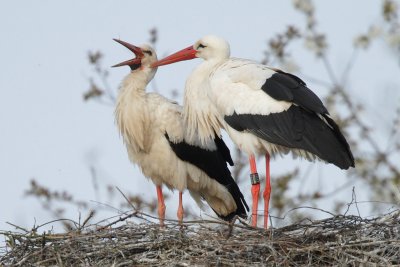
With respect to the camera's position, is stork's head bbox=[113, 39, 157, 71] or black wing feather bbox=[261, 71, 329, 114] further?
stork's head bbox=[113, 39, 157, 71]

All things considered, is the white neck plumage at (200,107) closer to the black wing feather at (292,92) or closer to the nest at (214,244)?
the black wing feather at (292,92)

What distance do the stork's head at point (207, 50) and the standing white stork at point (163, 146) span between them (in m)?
0.40

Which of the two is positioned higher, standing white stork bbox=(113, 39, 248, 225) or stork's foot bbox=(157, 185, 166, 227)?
standing white stork bbox=(113, 39, 248, 225)

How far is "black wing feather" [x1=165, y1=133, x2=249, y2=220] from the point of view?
1053 cm

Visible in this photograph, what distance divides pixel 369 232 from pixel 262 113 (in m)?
1.70

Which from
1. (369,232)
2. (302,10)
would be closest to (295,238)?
(369,232)

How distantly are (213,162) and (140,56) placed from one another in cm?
116

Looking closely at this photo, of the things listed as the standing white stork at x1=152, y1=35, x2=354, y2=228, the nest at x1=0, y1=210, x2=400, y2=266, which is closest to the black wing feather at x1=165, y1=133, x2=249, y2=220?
the standing white stork at x1=152, y1=35, x2=354, y2=228

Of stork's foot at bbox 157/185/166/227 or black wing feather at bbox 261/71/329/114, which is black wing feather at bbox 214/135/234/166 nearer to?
stork's foot at bbox 157/185/166/227

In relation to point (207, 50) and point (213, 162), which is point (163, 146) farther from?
point (207, 50)

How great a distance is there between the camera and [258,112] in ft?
30.8

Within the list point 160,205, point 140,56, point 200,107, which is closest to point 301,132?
point 200,107

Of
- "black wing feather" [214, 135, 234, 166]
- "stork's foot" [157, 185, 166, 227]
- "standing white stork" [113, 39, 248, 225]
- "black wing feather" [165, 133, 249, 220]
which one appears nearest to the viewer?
"standing white stork" [113, 39, 248, 225]

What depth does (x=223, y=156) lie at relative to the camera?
10789 millimetres
